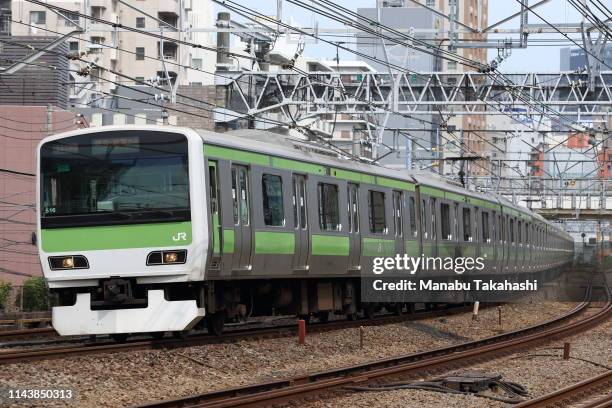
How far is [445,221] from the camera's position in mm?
24703

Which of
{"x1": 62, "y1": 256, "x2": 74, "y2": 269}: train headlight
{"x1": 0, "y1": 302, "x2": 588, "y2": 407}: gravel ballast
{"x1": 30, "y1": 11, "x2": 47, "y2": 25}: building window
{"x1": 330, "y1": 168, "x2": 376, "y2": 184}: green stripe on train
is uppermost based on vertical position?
{"x1": 30, "y1": 11, "x2": 47, "y2": 25}: building window

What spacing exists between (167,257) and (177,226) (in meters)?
0.38

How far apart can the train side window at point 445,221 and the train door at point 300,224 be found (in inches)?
295

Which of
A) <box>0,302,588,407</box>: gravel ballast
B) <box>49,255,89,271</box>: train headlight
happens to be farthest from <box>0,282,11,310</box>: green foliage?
<box>49,255,89,271</box>: train headlight

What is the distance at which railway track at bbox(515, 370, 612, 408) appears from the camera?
11.3 meters

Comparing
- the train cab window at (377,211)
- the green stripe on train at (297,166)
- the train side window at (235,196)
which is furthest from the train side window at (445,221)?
the train side window at (235,196)

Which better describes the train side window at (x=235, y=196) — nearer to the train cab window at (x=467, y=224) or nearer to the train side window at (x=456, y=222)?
the train side window at (x=456, y=222)

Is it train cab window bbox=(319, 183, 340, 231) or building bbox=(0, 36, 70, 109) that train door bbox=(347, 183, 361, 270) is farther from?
building bbox=(0, 36, 70, 109)

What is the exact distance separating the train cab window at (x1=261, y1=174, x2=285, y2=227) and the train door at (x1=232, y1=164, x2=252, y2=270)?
54 cm

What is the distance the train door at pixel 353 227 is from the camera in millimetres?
19312

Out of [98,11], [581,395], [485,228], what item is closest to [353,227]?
[581,395]

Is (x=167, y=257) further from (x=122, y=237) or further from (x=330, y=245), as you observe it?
(x=330, y=245)

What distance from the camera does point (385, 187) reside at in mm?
21219

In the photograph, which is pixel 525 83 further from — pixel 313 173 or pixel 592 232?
pixel 592 232
